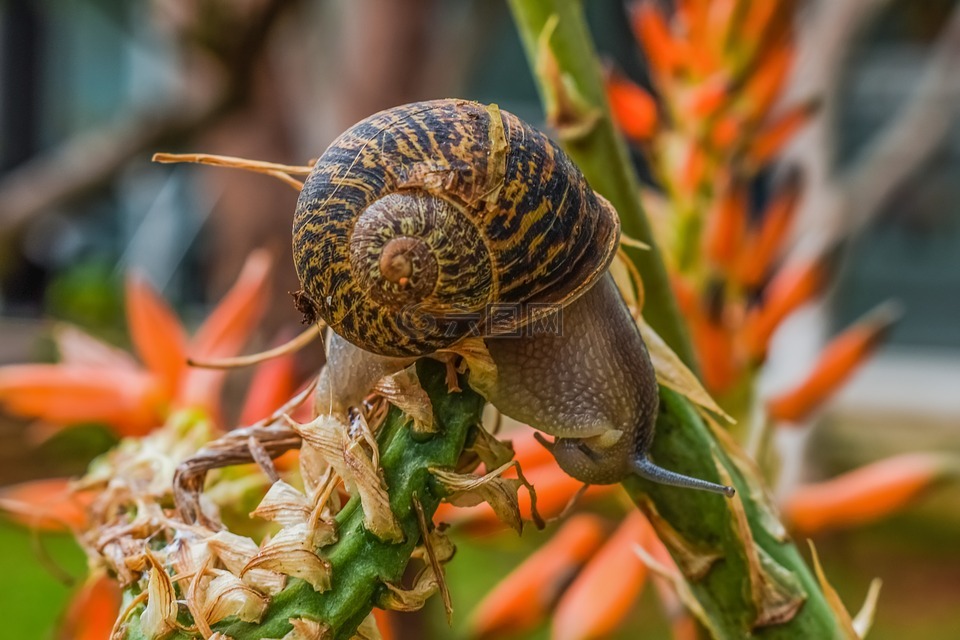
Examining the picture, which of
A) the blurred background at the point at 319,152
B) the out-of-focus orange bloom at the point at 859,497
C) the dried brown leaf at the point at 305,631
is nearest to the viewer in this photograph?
the dried brown leaf at the point at 305,631

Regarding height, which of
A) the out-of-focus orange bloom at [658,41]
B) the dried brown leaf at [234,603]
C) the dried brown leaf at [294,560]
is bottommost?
the dried brown leaf at [234,603]

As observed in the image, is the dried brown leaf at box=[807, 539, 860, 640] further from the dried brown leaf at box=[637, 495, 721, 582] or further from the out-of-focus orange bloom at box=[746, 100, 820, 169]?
the out-of-focus orange bloom at box=[746, 100, 820, 169]

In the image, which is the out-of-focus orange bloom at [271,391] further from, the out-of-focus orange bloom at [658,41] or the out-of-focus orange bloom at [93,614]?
the out-of-focus orange bloom at [658,41]

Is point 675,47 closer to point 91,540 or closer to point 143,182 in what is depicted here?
point 91,540

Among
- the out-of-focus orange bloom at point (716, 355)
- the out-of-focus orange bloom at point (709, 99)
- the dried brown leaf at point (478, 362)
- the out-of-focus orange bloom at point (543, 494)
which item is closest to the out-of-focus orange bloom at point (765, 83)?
the out-of-focus orange bloom at point (709, 99)

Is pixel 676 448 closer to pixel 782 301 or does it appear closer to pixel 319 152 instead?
pixel 782 301

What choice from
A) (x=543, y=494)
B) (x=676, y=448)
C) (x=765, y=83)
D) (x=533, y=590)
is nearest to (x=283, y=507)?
(x=676, y=448)
